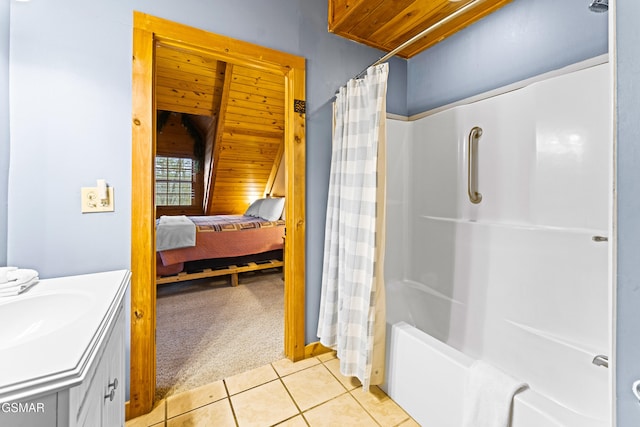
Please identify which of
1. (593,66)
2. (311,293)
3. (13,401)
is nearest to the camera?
(13,401)

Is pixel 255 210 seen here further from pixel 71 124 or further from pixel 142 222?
pixel 71 124

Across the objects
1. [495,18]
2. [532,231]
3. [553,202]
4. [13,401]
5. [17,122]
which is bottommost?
[13,401]

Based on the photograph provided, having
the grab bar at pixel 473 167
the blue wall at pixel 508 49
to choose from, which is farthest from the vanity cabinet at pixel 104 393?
the blue wall at pixel 508 49

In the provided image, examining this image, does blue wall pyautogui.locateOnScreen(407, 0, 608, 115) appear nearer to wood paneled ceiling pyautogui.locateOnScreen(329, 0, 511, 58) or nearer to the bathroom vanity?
wood paneled ceiling pyautogui.locateOnScreen(329, 0, 511, 58)

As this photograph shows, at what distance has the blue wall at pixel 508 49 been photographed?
54.6 inches

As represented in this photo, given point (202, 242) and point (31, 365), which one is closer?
point (31, 365)

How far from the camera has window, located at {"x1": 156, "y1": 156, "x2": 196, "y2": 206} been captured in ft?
19.4

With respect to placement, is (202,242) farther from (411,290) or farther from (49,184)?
(411,290)

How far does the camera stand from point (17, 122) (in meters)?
1.17

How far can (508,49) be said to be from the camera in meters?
1.67

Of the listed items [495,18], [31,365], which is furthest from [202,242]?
[495,18]

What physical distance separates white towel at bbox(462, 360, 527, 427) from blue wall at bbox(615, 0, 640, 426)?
1.95 feet

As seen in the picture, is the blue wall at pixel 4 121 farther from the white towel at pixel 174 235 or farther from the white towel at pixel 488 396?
the white towel at pixel 488 396

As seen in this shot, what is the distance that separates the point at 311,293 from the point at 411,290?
0.76 metres
